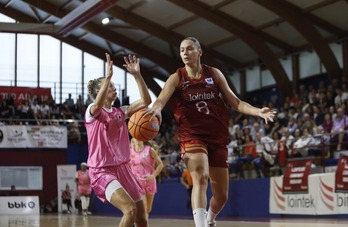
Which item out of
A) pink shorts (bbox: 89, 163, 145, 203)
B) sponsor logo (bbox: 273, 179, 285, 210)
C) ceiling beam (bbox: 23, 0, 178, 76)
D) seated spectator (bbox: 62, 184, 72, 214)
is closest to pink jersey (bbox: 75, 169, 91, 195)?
seated spectator (bbox: 62, 184, 72, 214)

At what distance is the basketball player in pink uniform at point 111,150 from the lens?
21.9ft

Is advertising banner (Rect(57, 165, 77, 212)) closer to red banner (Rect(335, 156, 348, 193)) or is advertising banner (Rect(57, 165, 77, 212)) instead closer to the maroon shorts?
red banner (Rect(335, 156, 348, 193))

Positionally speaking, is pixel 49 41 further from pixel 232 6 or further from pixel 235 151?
pixel 235 151

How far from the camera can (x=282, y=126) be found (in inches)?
914

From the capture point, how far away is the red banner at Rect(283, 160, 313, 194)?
17.5m

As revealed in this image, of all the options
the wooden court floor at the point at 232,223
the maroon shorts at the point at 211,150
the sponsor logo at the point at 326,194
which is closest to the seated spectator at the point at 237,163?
the wooden court floor at the point at 232,223

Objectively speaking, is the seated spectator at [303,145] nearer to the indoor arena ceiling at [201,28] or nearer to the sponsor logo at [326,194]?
the sponsor logo at [326,194]

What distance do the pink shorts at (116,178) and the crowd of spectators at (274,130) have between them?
744 cm

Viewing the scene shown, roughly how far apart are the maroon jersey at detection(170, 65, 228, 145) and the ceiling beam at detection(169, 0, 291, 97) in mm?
20404

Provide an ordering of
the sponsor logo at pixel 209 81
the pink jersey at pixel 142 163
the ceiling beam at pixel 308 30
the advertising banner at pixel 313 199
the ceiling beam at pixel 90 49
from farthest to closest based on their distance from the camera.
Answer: the ceiling beam at pixel 90 49
the ceiling beam at pixel 308 30
the advertising banner at pixel 313 199
the pink jersey at pixel 142 163
the sponsor logo at pixel 209 81

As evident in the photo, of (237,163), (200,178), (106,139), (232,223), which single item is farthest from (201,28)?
(106,139)

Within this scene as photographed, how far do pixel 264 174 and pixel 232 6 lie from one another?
10.5 m

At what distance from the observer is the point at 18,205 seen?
2916 centimetres

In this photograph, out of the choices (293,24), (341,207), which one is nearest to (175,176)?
(293,24)
